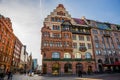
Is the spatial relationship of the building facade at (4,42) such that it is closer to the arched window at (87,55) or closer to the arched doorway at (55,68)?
the arched doorway at (55,68)

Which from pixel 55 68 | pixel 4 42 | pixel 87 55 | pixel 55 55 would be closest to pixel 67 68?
pixel 55 68

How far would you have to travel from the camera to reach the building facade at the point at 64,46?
110 ft

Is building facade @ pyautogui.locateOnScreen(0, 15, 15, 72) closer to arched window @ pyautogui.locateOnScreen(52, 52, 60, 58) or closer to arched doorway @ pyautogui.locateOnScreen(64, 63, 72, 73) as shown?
arched window @ pyautogui.locateOnScreen(52, 52, 60, 58)

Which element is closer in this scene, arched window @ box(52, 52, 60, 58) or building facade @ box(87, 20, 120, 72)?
arched window @ box(52, 52, 60, 58)

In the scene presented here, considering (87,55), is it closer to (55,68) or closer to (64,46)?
(64,46)

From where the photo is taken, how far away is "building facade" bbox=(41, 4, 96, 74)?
3344 cm

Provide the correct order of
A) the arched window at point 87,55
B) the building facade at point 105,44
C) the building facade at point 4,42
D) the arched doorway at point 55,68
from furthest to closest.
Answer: the building facade at point 105,44, the arched window at point 87,55, the building facade at point 4,42, the arched doorway at point 55,68

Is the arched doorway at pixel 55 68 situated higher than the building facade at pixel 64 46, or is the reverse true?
the building facade at pixel 64 46

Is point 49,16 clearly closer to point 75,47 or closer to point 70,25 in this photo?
point 70,25

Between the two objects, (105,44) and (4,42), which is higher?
(4,42)

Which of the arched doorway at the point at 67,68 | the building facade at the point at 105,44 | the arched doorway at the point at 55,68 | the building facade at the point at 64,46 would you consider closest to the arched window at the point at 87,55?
the building facade at the point at 64,46

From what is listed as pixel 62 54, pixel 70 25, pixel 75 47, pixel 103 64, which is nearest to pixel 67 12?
pixel 70 25

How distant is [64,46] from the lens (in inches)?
1384

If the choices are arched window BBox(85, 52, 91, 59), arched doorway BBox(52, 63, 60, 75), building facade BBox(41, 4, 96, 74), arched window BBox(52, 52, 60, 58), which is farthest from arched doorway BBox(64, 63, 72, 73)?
arched window BBox(85, 52, 91, 59)
